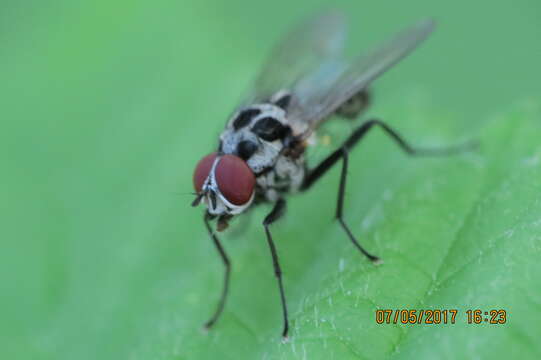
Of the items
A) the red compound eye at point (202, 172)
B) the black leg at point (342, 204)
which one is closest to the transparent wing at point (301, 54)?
the black leg at point (342, 204)

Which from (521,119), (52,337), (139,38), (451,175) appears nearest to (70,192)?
(52,337)

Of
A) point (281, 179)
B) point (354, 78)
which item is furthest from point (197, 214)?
point (354, 78)

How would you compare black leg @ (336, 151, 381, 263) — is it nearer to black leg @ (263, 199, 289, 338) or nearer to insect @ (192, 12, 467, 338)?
insect @ (192, 12, 467, 338)

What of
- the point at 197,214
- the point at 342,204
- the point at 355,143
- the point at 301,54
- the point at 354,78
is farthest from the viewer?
the point at 301,54

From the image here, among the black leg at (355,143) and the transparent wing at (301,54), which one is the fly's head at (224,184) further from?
the transparent wing at (301,54)

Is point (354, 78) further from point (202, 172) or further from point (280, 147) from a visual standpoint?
point (202, 172)
